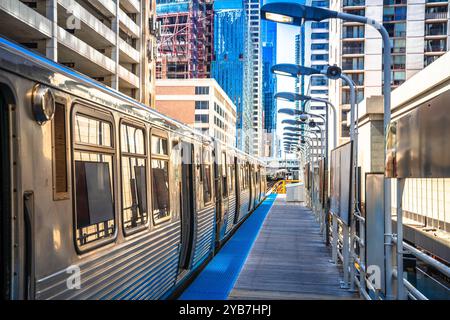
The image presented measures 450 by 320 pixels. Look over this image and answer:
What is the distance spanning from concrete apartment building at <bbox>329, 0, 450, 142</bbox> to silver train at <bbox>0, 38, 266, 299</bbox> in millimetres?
51016

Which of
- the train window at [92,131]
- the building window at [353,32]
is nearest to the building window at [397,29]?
the building window at [353,32]

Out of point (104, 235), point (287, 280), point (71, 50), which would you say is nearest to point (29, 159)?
point (104, 235)

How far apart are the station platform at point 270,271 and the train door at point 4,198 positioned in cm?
460

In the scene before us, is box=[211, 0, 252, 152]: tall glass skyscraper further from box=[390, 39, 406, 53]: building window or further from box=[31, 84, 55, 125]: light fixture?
box=[31, 84, 55, 125]: light fixture

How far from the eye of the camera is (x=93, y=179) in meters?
4.27

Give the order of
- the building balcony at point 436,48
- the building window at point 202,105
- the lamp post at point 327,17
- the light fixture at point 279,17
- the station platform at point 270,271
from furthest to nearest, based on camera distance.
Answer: the building window at point 202,105 < the building balcony at point 436,48 < the station platform at point 270,271 < the light fixture at point 279,17 < the lamp post at point 327,17

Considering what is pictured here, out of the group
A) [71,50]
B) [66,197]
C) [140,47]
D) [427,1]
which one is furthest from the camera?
[427,1]

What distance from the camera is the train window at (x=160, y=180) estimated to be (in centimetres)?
632

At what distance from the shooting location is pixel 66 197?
12.1 feet

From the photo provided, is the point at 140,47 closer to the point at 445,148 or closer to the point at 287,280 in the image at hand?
the point at 287,280

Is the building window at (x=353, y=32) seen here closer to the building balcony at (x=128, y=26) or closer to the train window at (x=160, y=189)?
the building balcony at (x=128, y=26)

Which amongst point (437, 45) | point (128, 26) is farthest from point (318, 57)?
point (128, 26)

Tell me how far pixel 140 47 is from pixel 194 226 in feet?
121

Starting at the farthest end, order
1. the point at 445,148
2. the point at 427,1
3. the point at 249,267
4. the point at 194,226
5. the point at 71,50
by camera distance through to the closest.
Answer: the point at 427,1
the point at 71,50
the point at 249,267
the point at 194,226
the point at 445,148
